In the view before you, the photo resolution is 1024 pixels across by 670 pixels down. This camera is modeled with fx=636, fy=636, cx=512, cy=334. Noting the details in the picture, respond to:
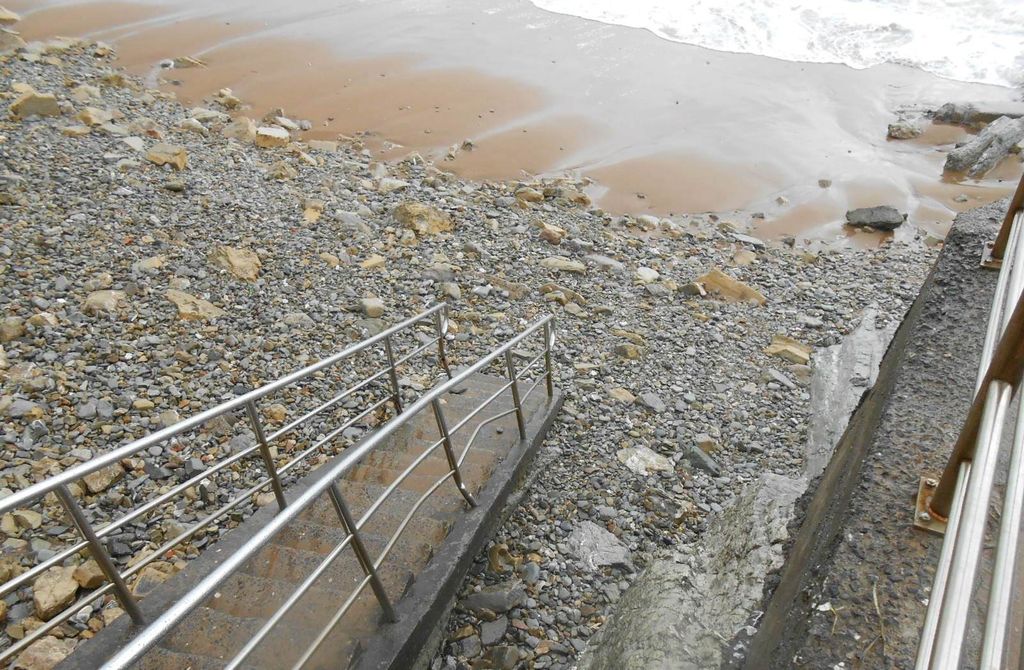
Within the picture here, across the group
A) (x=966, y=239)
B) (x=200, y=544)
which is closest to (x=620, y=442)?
(x=966, y=239)

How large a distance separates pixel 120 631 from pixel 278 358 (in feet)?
11.4

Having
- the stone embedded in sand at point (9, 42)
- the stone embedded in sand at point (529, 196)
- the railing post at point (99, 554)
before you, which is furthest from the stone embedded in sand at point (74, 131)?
the railing post at point (99, 554)

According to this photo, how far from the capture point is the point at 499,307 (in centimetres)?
777

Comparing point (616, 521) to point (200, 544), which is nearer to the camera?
point (200, 544)

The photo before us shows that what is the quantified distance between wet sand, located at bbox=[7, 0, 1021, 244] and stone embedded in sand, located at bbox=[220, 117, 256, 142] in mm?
1242

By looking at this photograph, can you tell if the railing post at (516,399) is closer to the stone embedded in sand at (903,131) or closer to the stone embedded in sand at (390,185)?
the stone embedded in sand at (390,185)

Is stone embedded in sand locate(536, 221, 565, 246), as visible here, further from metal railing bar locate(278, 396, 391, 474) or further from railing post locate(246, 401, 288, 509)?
railing post locate(246, 401, 288, 509)

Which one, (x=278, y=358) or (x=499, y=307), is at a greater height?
(x=278, y=358)

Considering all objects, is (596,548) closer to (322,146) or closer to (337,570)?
(337,570)

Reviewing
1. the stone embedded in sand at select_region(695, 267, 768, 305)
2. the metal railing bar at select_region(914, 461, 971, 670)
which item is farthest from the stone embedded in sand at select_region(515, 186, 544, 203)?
the metal railing bar at select_region(914, 461, 971, 670)

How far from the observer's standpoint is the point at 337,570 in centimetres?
351

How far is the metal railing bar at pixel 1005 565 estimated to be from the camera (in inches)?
41.4

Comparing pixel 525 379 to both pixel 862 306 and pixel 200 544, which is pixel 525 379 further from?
pixel 862 306

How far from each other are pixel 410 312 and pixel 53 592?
14.3 ft
